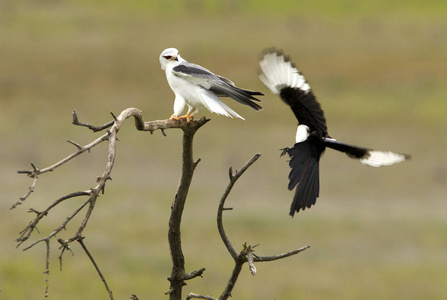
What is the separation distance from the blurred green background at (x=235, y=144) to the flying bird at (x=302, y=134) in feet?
33.8

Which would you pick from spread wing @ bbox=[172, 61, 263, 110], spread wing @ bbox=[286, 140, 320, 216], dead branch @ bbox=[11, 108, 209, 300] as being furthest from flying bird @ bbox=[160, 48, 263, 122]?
spread wing @ bbox=[286, 140, 320, 216]

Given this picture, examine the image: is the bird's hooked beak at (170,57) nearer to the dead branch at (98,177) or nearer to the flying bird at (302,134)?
the dead branch at (98,177)

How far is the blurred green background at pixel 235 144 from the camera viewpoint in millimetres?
16188

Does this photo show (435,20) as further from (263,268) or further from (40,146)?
(263,268)

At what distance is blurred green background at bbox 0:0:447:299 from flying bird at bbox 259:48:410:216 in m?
10.3

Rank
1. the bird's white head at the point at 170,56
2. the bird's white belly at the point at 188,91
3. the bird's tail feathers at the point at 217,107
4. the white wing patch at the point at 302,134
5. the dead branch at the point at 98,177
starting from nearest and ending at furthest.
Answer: the dead branch at the point at 98,177 → the white wing patch at the point at 302,134 → the bird's tail feathers at the point at 217,107 → the bird's white belly at the point at 188,91 → the bird's white head at the point at 170,56

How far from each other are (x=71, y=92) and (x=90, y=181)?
23.2 ft

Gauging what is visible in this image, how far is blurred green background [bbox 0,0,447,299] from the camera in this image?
1619 cm

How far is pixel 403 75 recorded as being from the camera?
29578mm

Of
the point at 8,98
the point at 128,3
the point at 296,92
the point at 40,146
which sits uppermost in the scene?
the point at 128,3

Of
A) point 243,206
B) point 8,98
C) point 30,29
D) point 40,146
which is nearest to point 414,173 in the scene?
point 243,206

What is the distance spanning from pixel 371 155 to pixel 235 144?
64.1ft

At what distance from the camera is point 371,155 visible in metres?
4.56

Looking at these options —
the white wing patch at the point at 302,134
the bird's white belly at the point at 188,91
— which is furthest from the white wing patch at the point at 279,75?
the bird's white belly at the point at 188,91
